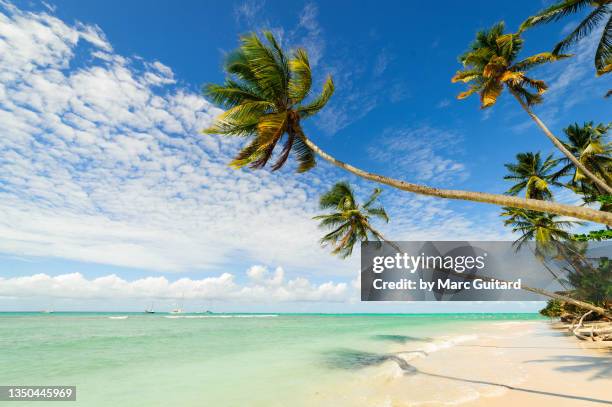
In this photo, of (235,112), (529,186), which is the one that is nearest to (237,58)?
(235,112)

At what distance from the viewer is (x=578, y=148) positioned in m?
16.7

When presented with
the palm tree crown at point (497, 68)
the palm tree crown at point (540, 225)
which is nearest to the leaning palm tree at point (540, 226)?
the palm tree crown at point (540, 225)

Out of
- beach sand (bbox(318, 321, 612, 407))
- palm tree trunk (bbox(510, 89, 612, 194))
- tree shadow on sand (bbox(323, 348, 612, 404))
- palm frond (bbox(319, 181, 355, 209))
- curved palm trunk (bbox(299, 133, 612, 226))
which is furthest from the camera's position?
palm frond (bbox(319, 181, 355, 209))

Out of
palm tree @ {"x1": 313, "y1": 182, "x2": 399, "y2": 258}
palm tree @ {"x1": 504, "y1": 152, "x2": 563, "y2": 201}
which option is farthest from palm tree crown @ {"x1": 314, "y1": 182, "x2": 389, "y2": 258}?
palm tree @ {"x1": 504, "y1": 152, "x2": 563, "y2": 201}

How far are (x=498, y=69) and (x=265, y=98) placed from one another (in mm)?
9399

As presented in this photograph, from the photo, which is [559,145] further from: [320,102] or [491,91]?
[320,102]

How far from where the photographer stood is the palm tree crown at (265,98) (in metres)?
7.47

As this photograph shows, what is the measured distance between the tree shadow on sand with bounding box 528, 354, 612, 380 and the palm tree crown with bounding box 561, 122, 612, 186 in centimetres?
895

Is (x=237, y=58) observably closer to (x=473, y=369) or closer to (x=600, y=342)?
(x=473, y=369)

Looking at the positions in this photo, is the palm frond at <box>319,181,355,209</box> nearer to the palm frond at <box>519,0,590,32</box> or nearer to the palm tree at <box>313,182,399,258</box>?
the palm tree at <box>313,182,399,258</box>

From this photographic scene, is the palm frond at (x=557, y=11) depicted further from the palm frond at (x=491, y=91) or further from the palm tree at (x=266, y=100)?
the palm tree at (x=266, y=100)

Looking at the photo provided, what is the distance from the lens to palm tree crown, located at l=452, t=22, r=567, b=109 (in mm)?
11398

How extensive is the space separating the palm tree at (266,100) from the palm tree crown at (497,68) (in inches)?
285

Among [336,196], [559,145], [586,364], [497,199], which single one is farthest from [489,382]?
[336,196]
